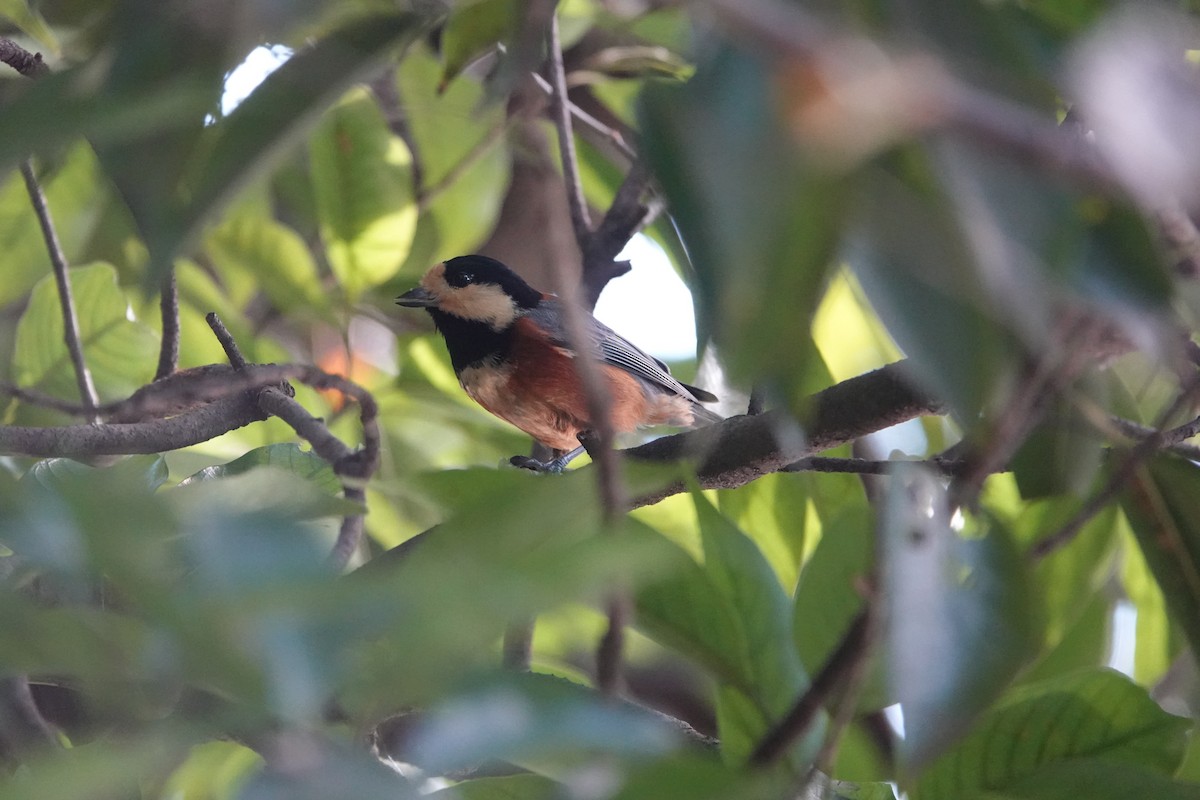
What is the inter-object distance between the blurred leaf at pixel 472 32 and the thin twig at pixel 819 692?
1306 millimetres

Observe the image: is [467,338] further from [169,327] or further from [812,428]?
[812,428]

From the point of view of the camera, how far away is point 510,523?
30.6 inches

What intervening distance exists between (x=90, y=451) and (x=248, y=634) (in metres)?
1.57

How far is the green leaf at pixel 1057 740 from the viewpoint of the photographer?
1.19 meters

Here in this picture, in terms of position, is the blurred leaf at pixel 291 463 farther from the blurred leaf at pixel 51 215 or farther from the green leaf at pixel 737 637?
the blurred leaf at pixel 51 215

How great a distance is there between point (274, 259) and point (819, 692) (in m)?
2.66

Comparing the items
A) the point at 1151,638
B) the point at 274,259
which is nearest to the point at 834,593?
the point at 1151,638

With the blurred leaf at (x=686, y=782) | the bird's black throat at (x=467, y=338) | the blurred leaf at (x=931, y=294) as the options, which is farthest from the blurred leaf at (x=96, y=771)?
the bird's black throat at (x=467, y=338)

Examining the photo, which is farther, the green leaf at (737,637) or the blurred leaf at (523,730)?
the green leaf at (737,637)

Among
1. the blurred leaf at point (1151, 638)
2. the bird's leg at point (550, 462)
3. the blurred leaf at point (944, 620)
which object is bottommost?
the bird's leg at point (550, 462)

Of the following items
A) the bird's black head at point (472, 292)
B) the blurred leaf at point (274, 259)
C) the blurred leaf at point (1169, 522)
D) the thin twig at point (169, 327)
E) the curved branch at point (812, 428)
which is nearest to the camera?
the blurred leaf at point (1169, 522)

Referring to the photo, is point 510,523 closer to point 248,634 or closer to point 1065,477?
point 248,634

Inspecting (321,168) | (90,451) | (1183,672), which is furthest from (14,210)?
(1183,672)

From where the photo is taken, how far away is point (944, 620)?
80 centimetres
